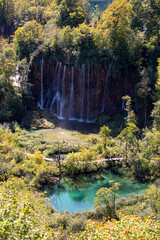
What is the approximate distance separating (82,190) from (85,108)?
15546 mm

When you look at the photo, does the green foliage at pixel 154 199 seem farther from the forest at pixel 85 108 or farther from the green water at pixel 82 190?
the green water at pixel 82 190

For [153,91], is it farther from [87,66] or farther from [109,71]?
[87,66]

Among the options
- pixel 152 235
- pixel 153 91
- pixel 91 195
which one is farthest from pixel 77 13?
pixel 152 235

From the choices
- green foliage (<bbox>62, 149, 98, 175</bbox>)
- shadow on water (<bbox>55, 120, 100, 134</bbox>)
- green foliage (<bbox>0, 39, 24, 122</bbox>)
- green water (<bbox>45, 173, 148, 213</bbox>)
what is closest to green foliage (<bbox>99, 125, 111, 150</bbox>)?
green foliage (<bbox>62, 149, 98, 175</bbox>)

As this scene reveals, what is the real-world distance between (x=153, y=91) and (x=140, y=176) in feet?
33.8

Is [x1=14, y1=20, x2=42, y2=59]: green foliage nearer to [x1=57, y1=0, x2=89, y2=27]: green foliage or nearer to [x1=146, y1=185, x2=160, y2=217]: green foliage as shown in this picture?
[x1=57, y1=0, x2=89, y2=27]: green foliage

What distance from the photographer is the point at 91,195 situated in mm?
18203

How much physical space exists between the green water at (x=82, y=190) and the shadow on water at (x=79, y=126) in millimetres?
8752

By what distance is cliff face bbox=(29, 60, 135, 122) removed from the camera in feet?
102

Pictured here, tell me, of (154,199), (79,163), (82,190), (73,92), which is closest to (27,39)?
(73,92)

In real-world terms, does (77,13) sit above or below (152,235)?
above

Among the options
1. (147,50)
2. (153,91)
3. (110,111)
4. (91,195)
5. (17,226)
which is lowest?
(91,195)

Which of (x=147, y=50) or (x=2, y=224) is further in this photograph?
(x=147, y=50)

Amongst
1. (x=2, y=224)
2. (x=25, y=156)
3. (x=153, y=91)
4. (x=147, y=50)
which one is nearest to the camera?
(x=2, y=224)
